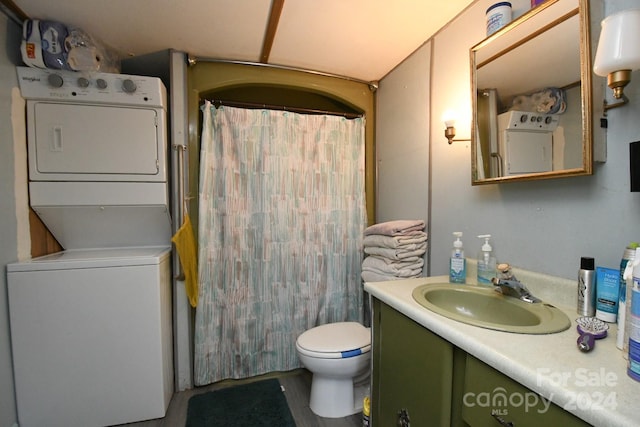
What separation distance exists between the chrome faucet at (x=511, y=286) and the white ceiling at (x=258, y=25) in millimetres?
1276

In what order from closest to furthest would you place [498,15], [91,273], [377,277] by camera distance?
[498,15] < [91,273] < [377,277]

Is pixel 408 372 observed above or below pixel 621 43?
below

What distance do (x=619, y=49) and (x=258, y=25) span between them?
4.97ft

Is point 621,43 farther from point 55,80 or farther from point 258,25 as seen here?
point 55,80

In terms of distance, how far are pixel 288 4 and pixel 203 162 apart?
1.05 m

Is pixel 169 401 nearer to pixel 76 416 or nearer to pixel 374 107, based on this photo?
pixel 76 416

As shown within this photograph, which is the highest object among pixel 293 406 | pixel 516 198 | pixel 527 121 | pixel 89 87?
pixel 89 87

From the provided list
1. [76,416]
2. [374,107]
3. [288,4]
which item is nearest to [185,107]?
[288,4]

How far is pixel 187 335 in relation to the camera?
1.91 m

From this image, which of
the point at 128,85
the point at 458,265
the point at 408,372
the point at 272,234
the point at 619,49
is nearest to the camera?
the point at 619,49

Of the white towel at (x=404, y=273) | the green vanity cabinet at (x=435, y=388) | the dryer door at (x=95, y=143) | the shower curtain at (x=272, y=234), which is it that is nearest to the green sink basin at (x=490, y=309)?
the green vanity cabinet at (x=435, y=388)

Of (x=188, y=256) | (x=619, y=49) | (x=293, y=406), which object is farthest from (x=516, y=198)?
(x=188, y=256)

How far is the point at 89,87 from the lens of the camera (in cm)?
158

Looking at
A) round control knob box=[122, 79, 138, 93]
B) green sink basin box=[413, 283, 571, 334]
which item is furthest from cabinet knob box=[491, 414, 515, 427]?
round control knob box=[122, 79, 138, 93]
